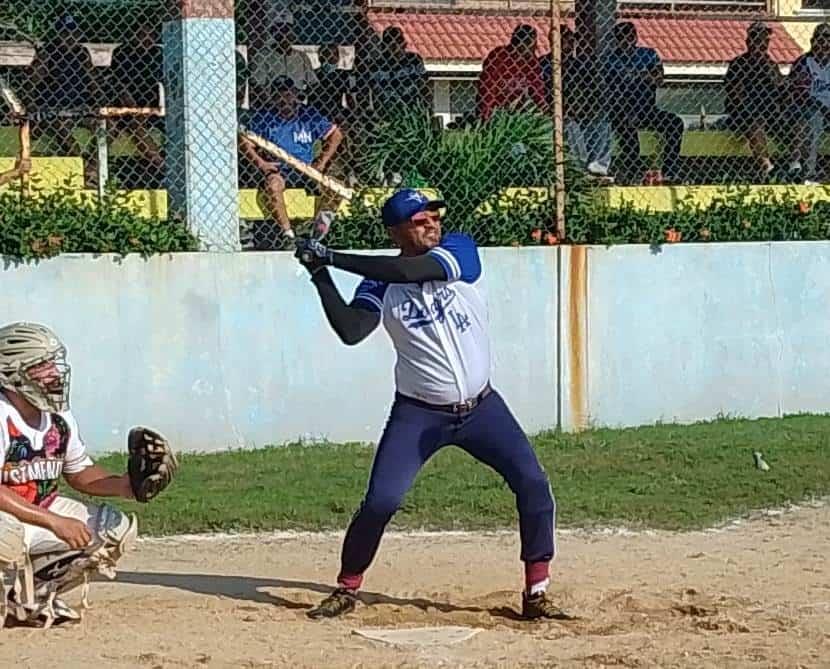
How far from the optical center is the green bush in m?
10.6

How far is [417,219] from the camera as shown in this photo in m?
6.68

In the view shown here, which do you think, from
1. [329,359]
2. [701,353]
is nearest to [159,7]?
[329,359]

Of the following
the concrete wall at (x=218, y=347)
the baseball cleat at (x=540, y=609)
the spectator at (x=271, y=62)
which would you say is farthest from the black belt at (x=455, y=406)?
the spectator at (x=271, y=62)

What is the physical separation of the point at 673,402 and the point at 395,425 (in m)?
5.73

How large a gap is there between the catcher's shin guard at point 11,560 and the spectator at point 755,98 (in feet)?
26.8

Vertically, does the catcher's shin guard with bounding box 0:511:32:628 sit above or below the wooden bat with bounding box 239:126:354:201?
below

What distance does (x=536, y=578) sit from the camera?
6758 millimetres

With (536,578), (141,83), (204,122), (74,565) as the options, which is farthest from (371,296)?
(141,83)

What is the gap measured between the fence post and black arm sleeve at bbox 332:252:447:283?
488 centimetres

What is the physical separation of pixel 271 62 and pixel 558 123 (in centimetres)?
215

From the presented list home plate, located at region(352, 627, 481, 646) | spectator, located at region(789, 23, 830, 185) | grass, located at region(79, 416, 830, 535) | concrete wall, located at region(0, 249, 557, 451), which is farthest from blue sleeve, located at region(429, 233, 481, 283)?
spectator, located at region(789, 23, 830, 185)

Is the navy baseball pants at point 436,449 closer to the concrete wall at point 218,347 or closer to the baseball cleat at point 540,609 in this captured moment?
the baseball cleat at point 540,609

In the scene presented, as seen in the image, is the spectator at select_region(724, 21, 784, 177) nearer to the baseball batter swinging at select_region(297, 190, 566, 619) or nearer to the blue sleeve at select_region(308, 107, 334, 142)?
the blue sleeve at select_region(308, 107, 334, 142)

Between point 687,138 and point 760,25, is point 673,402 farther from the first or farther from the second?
point 760,25
